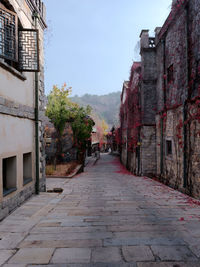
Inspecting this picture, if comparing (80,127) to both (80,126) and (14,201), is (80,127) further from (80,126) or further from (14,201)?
(14,201)

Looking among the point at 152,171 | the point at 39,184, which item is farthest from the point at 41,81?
the point at 152,171

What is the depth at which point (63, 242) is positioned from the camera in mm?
3412

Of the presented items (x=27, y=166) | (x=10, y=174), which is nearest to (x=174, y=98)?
(x=27, y=166)

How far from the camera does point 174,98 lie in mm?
9727

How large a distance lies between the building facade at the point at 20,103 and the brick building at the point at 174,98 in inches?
219

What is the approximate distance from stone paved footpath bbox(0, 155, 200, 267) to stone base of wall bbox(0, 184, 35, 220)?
0.15 metres

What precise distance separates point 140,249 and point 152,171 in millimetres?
10371

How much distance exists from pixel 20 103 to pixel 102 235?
4181 millimetres

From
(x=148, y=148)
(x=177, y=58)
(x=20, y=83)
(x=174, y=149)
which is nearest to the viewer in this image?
(x=20, y=83)

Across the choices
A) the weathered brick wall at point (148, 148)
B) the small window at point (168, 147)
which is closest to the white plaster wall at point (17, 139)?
the small window at point (168, 147)

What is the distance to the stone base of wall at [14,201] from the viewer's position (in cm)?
474

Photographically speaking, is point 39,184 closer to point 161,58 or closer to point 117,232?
point 117,232

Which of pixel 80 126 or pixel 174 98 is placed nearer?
pixel 174 98

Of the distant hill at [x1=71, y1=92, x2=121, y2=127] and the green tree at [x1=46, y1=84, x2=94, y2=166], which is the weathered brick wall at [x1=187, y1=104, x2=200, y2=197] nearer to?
the green tree at [x1=46, y1=84, x2=94, y2=166]
